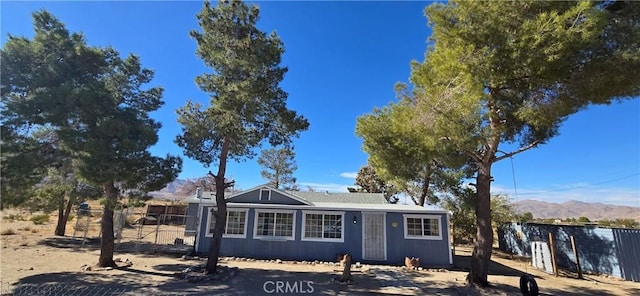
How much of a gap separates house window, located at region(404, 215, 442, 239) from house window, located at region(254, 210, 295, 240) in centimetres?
539

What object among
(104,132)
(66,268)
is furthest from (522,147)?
(66,268)

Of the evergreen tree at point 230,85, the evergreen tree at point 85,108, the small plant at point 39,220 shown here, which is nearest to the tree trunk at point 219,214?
the evergreen tree at point 230,85

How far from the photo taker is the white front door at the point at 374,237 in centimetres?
1370

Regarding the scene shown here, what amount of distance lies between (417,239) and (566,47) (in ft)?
31.6

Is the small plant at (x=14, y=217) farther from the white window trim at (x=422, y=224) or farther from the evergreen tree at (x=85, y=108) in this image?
the white window trim at (x=422, y=224)

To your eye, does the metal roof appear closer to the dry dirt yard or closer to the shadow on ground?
the dry dirt yard

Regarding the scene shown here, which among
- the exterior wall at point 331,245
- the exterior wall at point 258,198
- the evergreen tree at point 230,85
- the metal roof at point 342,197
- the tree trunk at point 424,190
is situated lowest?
the exterior wall at point 331,245

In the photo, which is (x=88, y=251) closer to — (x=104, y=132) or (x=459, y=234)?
(x=104, y=132)

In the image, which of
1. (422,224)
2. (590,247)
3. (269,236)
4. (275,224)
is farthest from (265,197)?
(590,247)

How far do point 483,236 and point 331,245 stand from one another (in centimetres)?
684

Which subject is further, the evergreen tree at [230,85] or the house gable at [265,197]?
the house gable at [265,197]

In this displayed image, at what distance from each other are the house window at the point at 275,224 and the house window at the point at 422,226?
5.39 metres

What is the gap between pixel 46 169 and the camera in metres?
9.15

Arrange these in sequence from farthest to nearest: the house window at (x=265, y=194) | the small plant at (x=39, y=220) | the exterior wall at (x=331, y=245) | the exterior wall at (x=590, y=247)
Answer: the small plant at (x=39, y=220) → the house window at (x=265, y=194) → the exterior wall at (x=331, y=245) → the exterior wall at (x=590, y=247)
